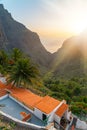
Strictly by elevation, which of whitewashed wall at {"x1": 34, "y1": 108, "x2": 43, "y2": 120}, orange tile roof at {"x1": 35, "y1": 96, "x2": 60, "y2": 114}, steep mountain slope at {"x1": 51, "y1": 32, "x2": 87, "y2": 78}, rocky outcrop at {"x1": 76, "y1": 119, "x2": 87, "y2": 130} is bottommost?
steep mountain slope at {"x1": 51, "y1": 32, "x2": 87, "y2": 78}

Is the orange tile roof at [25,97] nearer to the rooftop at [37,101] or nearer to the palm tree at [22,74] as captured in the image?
the rooftop at [37,101]

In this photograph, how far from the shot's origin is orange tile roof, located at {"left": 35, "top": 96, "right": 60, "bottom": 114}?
840 inches

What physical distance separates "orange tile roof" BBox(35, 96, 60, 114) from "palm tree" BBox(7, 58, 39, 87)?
194 inches

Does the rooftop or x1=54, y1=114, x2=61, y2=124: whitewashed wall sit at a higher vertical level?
the rooftop

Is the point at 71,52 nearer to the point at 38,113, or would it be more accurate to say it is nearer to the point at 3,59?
the point at 3,59

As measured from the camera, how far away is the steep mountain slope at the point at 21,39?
15875 cm

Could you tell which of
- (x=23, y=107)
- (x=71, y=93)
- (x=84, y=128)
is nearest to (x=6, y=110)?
(x=23, y=107)

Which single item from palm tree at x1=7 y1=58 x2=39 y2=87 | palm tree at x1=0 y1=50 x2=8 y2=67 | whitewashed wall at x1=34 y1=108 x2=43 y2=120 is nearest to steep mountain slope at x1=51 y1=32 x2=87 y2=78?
palm tree at x1=0 y1=50 x2=8 y2=67

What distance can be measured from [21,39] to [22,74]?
147 meters

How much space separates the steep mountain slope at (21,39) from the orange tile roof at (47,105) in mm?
130434

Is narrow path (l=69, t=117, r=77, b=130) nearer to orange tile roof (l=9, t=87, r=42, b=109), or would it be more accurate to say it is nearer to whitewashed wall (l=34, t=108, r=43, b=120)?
whitewashed wall (l=34, t=108, r=43, b=120)

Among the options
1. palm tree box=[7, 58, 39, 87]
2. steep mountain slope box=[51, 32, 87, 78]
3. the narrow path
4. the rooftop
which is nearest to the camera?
the rooftop

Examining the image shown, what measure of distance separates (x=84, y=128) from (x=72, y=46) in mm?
156568

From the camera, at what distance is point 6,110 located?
21484 millimetres
